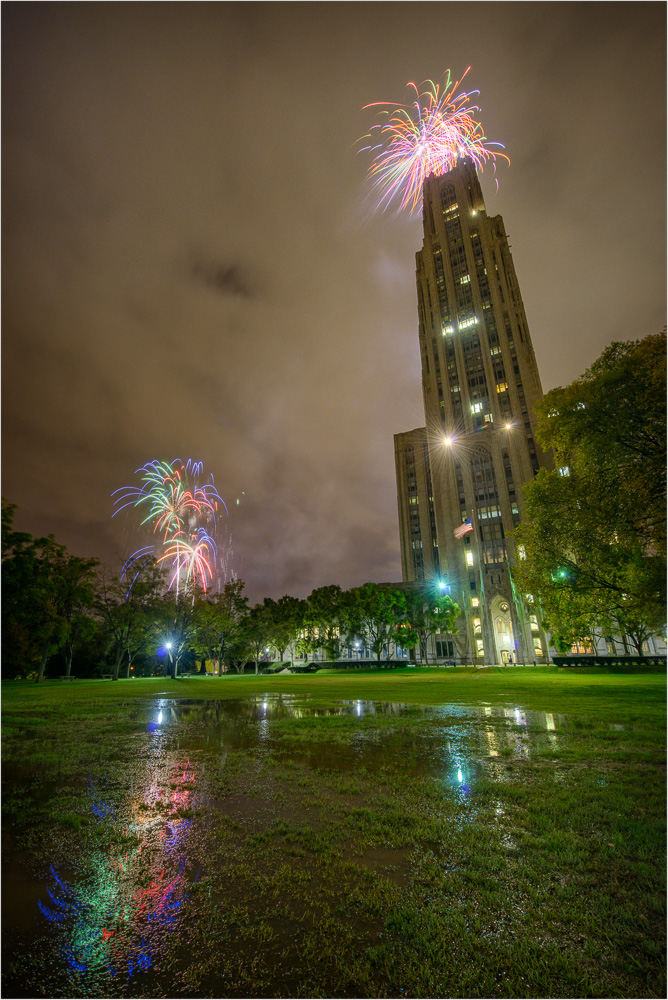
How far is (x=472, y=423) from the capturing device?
99.6 m

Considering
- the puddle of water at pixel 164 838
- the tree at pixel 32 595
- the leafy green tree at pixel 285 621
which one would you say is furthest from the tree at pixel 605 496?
the leafy green tree at pixel 285 621

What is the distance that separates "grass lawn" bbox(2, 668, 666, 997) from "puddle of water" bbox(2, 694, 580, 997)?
1.0 inches

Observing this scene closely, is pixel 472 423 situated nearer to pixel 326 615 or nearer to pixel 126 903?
pixel 326 615

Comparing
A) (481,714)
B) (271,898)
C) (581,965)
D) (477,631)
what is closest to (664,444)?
(481,714)

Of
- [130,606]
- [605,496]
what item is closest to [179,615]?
[130,606]

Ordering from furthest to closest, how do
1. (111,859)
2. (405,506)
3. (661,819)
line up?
1. (405,506)
2. (661,819)
3. (111,859)

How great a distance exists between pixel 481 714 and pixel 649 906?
11046 millimetres

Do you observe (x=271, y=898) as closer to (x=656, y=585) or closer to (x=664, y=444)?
(x=656, y=585)

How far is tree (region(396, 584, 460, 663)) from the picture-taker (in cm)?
6796

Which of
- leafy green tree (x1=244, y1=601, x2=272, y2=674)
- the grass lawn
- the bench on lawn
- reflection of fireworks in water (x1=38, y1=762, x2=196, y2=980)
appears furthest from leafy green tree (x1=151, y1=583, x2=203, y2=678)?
the bench on lawn

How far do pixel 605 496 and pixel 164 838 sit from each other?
1845 cm

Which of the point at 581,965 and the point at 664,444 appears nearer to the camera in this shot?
the point at 581,965

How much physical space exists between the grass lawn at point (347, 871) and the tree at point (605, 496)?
1034 cm

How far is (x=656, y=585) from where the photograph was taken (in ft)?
48.4
